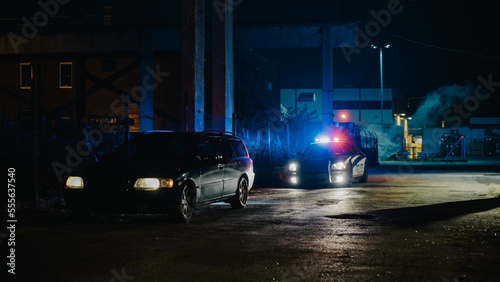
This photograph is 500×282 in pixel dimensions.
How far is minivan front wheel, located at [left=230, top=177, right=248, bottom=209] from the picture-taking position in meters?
12.2

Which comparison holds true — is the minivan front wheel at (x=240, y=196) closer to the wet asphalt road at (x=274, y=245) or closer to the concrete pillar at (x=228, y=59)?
the wet asphalt road at (x=274, y=245)

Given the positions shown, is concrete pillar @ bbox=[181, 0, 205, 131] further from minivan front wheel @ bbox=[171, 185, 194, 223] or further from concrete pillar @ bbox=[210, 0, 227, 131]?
minivan front wheel @ bbox=[171, 185, 194, 223]

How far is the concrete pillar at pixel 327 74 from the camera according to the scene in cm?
3331

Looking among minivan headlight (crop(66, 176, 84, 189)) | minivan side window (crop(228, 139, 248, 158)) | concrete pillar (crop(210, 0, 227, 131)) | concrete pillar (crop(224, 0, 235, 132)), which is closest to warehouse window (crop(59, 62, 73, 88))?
concrete pillar (crop(224, 0, 235, 132))

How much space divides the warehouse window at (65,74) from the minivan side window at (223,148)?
26.9 meters

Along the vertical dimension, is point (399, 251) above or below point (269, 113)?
below

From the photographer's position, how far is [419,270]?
613 centimetres

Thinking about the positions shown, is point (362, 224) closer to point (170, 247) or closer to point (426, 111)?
point (170, 247)

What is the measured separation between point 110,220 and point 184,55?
27.5ft

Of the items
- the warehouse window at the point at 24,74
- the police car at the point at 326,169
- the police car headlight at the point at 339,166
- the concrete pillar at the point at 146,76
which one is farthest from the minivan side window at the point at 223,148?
the warehouse window at the point at 24,74

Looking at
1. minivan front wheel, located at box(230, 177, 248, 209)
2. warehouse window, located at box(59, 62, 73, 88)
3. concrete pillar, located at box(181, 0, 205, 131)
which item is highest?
warehouse window, located at box(59, 62, 73, 88)

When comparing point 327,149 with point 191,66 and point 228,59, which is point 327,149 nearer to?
point 228,59

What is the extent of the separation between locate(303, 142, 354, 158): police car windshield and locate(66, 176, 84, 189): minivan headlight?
10905 millimetres

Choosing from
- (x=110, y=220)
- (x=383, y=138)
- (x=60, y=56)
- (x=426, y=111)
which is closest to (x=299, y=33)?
(x=60, y=56)
